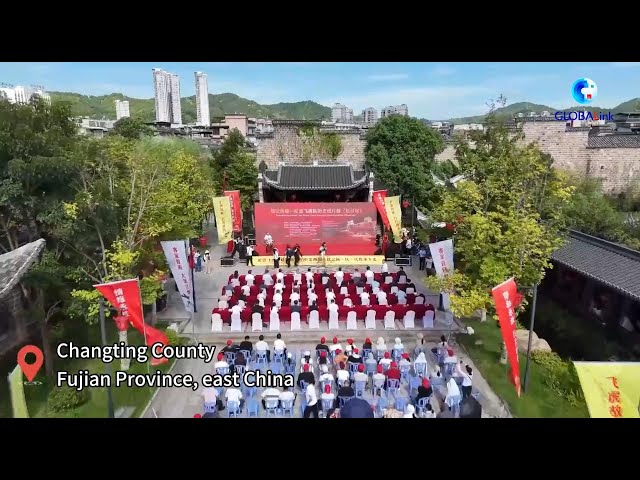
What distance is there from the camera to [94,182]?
958cm

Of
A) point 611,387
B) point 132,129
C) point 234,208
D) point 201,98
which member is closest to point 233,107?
point 201,98

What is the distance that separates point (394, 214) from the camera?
749 inches

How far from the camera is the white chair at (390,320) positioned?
1207cm

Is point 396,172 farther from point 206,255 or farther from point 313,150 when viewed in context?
point 206,255

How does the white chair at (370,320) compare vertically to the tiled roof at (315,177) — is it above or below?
below

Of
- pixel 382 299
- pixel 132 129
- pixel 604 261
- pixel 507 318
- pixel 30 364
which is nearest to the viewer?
pixel 30 364

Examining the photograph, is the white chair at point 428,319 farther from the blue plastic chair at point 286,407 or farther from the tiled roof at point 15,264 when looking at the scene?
the tiled roof at point 15,264

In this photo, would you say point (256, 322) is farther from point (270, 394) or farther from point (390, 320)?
point (270, 394)

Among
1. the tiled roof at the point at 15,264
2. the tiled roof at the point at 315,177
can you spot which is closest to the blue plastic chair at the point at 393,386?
the tiled roof at the point at 15,264

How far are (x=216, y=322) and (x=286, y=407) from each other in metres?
4.39

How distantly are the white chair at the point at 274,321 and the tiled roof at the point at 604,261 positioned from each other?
8098 mm

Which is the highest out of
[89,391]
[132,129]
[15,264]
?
[132,129]

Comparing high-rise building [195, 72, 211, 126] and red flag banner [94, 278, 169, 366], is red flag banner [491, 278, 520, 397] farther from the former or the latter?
high-rise building [195, 72, 211, 126]

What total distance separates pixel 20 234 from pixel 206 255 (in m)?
7.70
